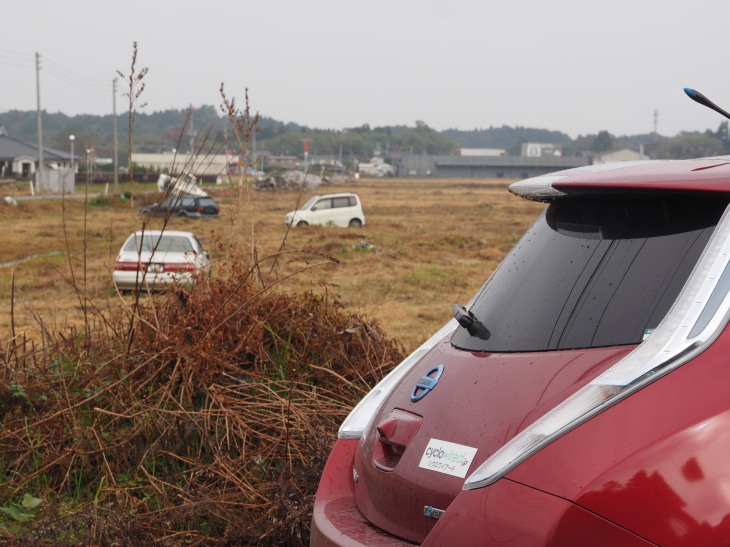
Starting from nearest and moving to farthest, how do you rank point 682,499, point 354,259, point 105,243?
1. point 682,499
2. point 354,259
3. point 105,243

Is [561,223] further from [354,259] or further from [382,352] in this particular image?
[354,259]

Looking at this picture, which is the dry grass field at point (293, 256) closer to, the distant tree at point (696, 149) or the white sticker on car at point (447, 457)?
the distant tree at point (696, 149)

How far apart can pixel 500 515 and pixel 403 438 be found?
599 mm

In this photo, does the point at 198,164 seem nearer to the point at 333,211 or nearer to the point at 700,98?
the point at 700,98

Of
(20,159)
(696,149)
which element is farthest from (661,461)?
(20,159)

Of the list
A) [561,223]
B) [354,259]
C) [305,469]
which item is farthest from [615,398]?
[354,259]

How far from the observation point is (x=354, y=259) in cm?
2473

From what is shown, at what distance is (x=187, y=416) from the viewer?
5.26 meters

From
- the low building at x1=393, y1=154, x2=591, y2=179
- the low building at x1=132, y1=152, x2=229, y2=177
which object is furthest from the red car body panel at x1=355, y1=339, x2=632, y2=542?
the low building at x1=393, y1=154, x2=591, y2=179

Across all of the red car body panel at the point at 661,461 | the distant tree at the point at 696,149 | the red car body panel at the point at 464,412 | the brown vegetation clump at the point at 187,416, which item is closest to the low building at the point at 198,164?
the brown vegetation clump at the point at 187,416

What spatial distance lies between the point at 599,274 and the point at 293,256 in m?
21.5

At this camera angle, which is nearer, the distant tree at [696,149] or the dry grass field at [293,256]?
the distant tree at [696,149]

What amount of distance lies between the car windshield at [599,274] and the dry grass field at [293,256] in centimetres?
265

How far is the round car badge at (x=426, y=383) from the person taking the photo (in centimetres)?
279
